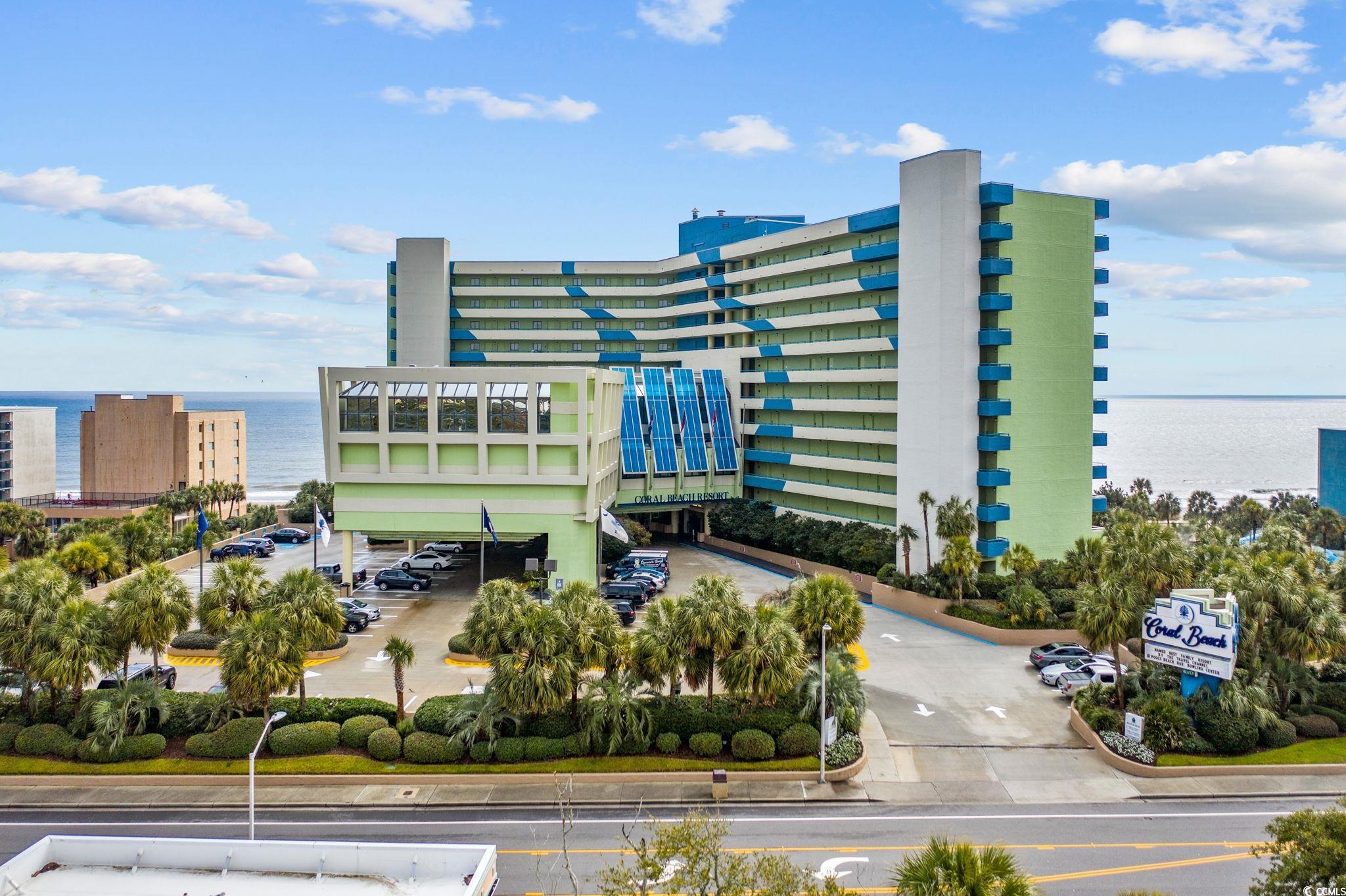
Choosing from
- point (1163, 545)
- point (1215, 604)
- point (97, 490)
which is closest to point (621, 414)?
point (1163, 545)

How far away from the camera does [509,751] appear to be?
32.4 meters

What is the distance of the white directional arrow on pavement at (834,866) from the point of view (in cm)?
2538

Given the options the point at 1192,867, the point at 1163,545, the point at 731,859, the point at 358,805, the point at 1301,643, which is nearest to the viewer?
the point at 731,859

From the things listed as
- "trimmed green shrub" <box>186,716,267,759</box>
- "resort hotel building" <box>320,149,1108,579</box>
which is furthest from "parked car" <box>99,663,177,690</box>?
"resort hotel building" <box>320,149,1108,579</box>

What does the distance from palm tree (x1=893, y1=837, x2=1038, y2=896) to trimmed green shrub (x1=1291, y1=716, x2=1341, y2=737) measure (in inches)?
986

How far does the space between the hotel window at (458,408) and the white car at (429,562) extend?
15743 millimetres

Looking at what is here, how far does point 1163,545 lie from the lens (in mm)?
41250

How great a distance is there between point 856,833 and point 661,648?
8773 millimetres

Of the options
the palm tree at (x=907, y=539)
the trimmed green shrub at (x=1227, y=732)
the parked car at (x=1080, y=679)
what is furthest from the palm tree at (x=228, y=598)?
the palm tree at (x=907, y=539)

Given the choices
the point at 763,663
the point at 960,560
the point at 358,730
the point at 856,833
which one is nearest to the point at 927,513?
the point at 960,560

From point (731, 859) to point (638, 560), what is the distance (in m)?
46.7

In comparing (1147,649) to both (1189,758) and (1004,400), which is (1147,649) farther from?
(1004,400)

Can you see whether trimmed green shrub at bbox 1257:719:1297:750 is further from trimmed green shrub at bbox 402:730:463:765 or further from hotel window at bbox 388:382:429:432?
hotel window at bbox 388:382:429:432

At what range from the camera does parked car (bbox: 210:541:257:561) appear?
72938 mm
